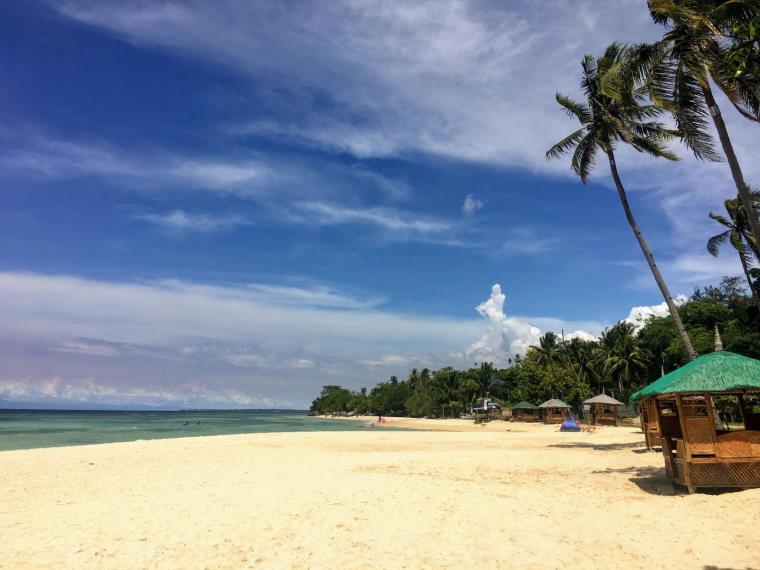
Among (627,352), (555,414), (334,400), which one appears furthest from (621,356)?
(334,400)

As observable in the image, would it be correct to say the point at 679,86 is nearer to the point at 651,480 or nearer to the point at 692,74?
the point at 692,74

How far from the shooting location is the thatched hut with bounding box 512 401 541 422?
177 feet

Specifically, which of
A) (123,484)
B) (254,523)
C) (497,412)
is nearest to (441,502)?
(254,523)

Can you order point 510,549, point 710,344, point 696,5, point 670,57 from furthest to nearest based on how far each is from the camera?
point 710,344 → point 670,57 → point 696,5 → point 510,549

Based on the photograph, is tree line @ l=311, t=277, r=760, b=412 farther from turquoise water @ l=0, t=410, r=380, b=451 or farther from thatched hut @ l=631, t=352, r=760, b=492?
thatched hut @ l=631, t=352, r=760, b=492

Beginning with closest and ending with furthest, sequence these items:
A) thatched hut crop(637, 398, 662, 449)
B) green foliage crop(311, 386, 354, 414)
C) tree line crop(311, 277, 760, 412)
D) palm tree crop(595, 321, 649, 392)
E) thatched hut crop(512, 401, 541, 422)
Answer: thatched hut crop(637, 398, 662, 449) → tree line crop(311, 277, 760, 412) → palm tree crop(595, 321, 649, 392) → thatched hut crop(512, 401, 541, 422) → green foliage crop(311, 386, 354, 414)

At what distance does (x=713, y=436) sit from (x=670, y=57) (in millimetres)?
8572

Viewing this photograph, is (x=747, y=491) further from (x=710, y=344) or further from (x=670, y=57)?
(x=710, y=344)

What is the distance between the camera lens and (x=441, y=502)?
9867mm

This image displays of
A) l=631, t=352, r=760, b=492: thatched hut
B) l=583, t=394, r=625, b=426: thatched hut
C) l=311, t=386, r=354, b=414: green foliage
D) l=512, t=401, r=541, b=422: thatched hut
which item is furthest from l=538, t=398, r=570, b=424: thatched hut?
l=311, t=386, r=354, b=414: green foliage

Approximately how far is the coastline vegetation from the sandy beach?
5.46 metres

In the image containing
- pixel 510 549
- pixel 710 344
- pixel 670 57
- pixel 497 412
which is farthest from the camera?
pixel 497 412

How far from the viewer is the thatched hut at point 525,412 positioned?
2121 inches

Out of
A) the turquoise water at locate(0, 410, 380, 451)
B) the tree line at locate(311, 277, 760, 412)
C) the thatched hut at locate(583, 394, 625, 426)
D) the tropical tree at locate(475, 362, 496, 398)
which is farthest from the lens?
the tropical tree at locate(475, 362, 496, 398)
